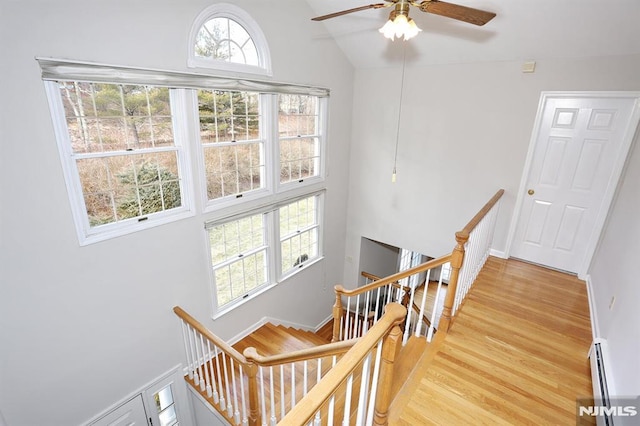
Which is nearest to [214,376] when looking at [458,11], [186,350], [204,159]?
[186,350]

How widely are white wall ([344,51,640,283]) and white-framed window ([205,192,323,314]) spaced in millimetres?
1188

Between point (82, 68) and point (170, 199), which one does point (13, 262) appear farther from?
point (82, 68)

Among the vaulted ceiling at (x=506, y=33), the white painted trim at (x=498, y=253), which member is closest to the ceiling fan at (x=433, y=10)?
the vaulted ceiling at (x=506, y=33)

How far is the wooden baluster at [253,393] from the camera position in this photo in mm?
2680

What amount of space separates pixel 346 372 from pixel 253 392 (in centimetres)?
192

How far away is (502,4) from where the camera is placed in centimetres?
342

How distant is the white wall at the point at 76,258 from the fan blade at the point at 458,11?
233cm

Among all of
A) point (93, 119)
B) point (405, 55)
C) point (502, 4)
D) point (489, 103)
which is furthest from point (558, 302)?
point (93, 119)

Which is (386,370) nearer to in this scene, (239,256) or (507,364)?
(507,364)

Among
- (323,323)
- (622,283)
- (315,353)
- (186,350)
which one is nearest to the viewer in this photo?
(315,353)

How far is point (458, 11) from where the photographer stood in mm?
2203

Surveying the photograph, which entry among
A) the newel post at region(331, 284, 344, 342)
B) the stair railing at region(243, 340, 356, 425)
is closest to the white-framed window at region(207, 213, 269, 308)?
the stair railing at region(243, 340, 356, 425)

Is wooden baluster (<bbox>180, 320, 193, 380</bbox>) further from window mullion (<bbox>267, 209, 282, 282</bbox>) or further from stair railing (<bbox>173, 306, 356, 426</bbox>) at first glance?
window mullion (<bbox>267, 209, 282, 282</bbox>)

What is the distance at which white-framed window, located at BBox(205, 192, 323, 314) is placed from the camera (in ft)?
13.7
